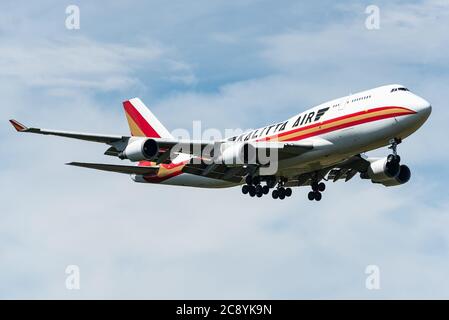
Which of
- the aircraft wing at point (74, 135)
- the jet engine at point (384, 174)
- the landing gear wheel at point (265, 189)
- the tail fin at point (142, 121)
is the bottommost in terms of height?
the landing gear wheel at point (265, 189)

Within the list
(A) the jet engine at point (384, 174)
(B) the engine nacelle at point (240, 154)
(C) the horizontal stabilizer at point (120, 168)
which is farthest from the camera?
(A) the jet engine at point (384, 174)

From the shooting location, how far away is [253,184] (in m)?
64.2

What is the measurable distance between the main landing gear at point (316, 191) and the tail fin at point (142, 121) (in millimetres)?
11399

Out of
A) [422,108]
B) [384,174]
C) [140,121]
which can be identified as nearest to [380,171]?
[384,174]

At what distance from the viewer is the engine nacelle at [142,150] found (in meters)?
59.9

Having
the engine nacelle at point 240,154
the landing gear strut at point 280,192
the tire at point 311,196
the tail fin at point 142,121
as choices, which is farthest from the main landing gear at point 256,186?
the tail fin at point 142,121

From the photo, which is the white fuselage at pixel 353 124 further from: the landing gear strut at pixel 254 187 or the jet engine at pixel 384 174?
the jet engine at pixel 384 174

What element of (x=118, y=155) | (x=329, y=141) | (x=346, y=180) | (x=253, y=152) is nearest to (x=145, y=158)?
(x=118, y=155)

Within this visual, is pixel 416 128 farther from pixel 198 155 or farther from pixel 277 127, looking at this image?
pixel 198 155

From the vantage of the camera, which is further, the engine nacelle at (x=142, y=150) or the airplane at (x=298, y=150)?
the engine nacelle at (x=142, y=150)

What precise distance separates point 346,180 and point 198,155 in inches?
428

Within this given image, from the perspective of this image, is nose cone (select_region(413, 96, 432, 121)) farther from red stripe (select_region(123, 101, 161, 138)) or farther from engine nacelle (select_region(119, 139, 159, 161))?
red stripe (select_region(123, 101, 161, 138))

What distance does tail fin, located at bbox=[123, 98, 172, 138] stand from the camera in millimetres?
72938

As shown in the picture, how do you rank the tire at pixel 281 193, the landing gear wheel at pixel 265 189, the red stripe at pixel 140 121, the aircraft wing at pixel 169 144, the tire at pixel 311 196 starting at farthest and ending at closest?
the red stripe at pixel 140 121 < the tire at pixel 311 196 < the tire at pixel 281 193 < the landing gear wheel at pixel 265 189 < the aircraft wing at pixel 169 144
